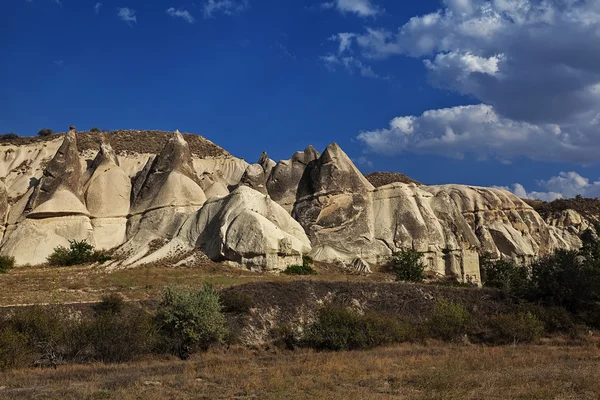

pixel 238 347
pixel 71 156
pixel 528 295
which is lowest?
pixel 238 347

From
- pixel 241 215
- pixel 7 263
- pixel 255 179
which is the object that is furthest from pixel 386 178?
pixel 7 263

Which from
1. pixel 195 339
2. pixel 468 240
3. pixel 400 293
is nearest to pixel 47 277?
pixel 195 339

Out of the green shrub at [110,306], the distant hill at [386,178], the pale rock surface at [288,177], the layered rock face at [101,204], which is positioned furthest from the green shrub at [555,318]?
the distant hill at [386,178]

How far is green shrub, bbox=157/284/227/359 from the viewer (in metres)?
18.2

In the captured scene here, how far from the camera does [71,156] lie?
42.7m

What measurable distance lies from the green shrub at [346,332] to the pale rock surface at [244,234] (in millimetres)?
11293

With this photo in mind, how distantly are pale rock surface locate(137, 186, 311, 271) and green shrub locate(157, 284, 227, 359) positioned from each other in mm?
11942

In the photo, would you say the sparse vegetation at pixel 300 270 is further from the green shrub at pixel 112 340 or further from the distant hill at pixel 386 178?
the distant hill at pixel 386 178

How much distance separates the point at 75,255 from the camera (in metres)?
34.5

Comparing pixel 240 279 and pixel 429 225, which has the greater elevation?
pixel 429 225

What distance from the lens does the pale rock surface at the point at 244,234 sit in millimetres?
31156

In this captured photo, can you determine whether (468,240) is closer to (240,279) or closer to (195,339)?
(240,279)

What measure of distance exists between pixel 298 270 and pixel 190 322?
1338 cm

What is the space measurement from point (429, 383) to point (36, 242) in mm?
30815
